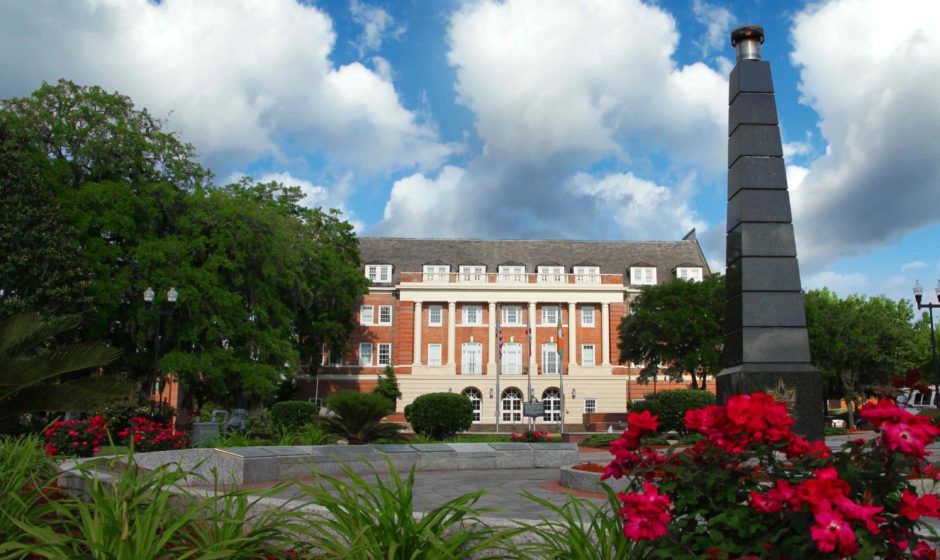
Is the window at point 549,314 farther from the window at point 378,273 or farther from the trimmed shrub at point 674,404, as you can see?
the trimmed shrub at point 674,404

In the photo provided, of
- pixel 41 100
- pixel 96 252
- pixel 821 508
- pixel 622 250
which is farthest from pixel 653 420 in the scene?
pixel 622 250

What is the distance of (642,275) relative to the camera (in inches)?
2603

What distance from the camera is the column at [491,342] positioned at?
61844 millimetres

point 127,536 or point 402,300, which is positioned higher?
point 402,300

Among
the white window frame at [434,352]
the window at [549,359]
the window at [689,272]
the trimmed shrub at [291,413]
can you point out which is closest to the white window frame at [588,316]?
the window at [549,359]

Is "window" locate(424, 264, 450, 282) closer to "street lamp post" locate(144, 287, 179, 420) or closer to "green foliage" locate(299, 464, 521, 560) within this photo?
"street lamp post" locate(144, 287, 179, 420)

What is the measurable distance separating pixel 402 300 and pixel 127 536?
5947 cm

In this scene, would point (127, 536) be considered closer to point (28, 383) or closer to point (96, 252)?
point (28, 383)

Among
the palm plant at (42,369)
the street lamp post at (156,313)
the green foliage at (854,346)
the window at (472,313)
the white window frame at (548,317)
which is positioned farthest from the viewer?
the white window frame at (548,317)

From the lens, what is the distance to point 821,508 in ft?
9.52

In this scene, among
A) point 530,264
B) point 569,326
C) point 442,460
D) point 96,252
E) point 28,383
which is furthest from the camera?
point 530,264

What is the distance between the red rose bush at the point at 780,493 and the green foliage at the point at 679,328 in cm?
4320

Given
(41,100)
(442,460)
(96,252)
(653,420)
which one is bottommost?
(442,460)

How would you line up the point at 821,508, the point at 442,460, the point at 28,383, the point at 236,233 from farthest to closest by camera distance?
the point at 236,233 < the point at 442,460 < the point at 28,383 < the point at 821,508
